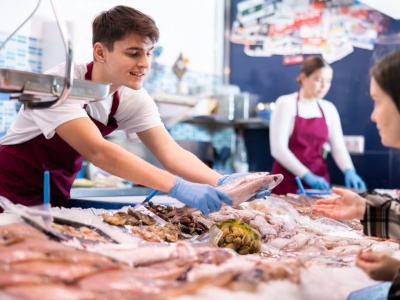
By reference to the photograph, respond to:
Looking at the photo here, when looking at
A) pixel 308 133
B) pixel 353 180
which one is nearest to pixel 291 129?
pixel 308 133

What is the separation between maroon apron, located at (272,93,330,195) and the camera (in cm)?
492

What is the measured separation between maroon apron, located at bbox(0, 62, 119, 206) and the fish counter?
0.59 m

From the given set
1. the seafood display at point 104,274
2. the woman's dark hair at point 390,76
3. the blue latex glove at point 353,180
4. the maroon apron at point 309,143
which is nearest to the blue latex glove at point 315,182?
the maroon apron at point 309,143

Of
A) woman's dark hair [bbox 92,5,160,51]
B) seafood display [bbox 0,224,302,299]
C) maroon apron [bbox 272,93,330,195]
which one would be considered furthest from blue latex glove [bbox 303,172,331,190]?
seafood display [bbox 0,224,302,299]

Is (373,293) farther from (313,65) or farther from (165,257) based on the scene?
(313,65)

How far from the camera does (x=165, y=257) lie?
4.57 feet

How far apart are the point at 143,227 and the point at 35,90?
60cm

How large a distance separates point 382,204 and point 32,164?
159 centimetres

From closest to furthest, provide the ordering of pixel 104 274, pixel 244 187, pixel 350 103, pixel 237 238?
pixel 104 274 → pixel 237 238 → pixel 244 187 → pixel 350 103

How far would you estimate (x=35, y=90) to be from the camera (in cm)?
154

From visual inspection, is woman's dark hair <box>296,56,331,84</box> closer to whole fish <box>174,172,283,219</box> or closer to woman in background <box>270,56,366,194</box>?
woman in background <box>270,56,366,194</box>

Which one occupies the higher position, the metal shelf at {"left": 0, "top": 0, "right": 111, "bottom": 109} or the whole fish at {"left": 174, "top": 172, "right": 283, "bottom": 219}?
the metal shelf at {"left": 0, "top": 0, "right": 111, "bottom": 109}

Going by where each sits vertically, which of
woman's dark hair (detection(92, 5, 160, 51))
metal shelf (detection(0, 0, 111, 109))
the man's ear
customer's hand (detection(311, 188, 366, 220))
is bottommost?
customer's hand (detection(311, 188, 366, 220))

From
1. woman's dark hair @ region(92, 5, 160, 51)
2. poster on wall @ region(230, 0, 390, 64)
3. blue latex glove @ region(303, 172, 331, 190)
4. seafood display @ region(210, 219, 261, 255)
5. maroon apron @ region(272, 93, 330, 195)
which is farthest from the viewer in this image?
poster on wall @ region(230, 0, 390, 64)
